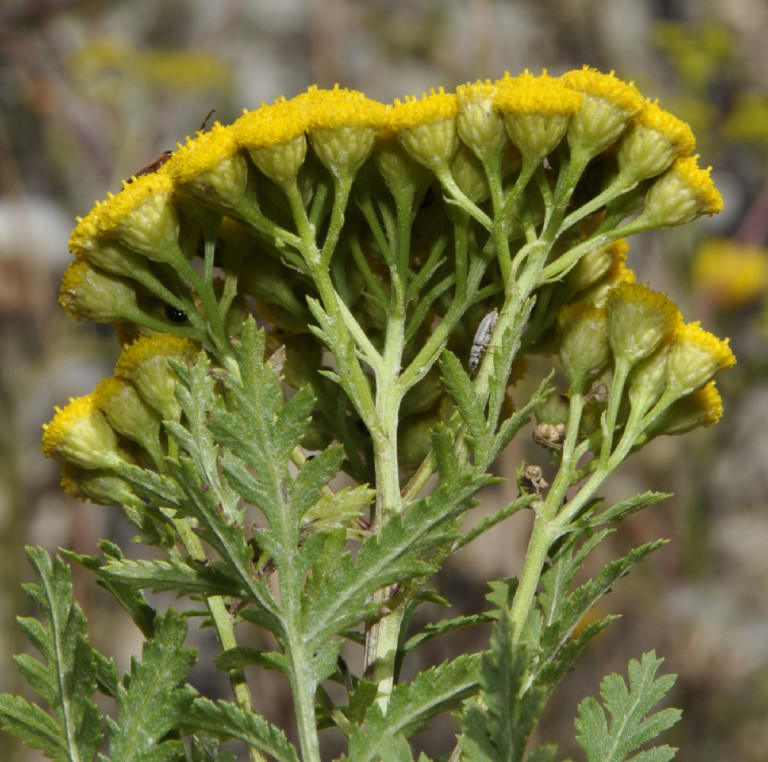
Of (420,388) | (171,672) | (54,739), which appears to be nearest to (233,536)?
(171,672)

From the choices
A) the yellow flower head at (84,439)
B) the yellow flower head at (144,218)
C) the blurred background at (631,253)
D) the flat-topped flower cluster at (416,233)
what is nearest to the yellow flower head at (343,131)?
the flat-topped flower cluster at (416,233)

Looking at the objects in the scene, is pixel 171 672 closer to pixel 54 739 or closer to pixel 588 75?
pixel 54 739

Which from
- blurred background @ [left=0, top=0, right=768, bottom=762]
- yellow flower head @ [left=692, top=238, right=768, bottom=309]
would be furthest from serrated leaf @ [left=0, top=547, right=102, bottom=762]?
yellow flower head @ [left=692, top=238, right=768, bottom=309]

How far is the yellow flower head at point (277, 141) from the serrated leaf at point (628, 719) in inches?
27.3

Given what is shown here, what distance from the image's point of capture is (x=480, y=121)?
1166mm

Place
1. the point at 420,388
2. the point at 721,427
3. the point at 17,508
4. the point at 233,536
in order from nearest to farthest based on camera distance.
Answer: the point at 233,536 → the point at 420,388 → the point at 17,508 → the point at 721,427

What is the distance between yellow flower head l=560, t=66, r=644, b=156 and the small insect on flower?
228 millimetres

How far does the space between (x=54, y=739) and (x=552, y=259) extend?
824 mm

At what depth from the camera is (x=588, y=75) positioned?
1187 millimetres

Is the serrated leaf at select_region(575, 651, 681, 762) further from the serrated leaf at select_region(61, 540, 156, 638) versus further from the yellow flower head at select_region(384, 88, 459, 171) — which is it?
the yellow flower head at select_region(384, 88, 459, 171)

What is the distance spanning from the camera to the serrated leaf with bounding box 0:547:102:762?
1.03m

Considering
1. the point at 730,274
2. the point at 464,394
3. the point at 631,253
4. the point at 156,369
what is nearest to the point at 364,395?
the point at 464,394

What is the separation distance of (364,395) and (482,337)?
0.58 ft

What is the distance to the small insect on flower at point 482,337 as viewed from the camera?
3.92ft
